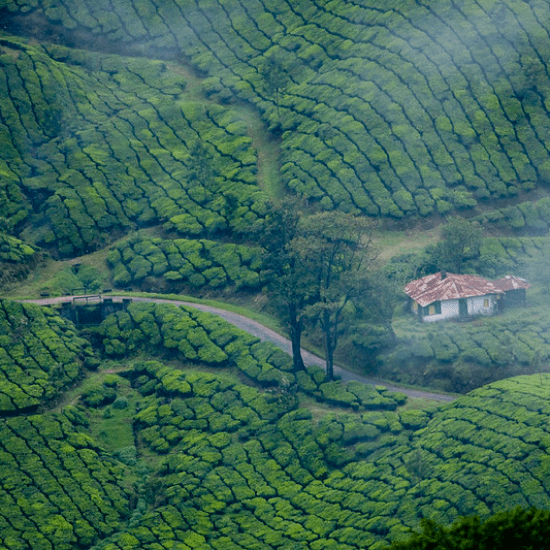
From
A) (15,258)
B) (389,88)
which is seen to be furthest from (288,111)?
(15,258)

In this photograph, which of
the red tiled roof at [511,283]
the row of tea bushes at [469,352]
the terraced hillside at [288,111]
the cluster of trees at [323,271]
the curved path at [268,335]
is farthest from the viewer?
the terraced hillside at [288,111]

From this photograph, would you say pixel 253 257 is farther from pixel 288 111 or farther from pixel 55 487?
pixel 55 487

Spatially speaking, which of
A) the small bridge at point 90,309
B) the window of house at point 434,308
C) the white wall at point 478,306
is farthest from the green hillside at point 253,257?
the window of house at point 434,308

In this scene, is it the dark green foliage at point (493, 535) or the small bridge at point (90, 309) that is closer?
the dark green foliage at point (493, 535)

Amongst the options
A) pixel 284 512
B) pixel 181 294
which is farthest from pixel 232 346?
pixel 284 512

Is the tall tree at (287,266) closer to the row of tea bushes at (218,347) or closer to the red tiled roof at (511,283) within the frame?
the row of tea bushes at (218,347)
